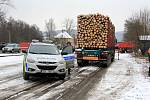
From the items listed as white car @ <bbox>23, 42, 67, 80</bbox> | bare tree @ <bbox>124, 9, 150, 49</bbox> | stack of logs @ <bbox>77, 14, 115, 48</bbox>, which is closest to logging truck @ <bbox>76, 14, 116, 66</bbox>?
stack of logs @ <bbox>77, 14, 115, 48</bbox>

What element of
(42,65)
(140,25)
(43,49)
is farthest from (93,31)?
(140,25)

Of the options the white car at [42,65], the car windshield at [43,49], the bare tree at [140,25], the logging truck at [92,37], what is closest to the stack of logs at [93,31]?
the logging truck at [92,37]

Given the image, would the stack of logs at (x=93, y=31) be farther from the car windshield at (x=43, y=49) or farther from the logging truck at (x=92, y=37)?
the car windshield at (x=43, y=49)

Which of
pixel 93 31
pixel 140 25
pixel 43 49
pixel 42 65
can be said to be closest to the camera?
pixel 42 65

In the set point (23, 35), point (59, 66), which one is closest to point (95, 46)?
point (59, 66)

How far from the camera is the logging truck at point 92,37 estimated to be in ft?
88.4

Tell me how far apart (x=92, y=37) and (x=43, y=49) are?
1073 centimetres

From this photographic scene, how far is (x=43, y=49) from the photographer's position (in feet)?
57.0

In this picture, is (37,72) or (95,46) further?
(95,46)

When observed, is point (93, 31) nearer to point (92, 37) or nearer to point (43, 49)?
point (92, 37)

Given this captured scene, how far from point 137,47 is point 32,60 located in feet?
171

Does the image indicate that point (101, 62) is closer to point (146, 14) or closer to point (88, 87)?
point (88, 87)

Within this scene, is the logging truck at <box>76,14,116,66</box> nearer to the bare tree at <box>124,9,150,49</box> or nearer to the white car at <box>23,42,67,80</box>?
the white car at <box>23,42,67,80</box>

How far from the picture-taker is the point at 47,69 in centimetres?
1541
